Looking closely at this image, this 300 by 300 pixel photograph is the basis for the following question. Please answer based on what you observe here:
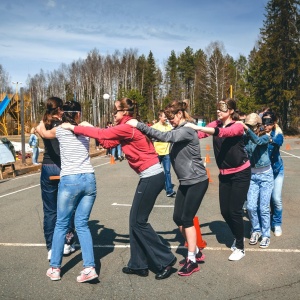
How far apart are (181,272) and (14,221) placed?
12.5ft

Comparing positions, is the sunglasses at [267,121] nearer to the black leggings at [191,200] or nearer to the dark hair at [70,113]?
the black leggings at [191,200]

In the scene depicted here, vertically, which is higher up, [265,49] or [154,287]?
[265,49]

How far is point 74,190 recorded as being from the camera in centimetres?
392

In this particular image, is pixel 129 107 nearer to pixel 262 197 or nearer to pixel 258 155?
pixel 258 155

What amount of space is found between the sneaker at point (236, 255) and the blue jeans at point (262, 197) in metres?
0.66

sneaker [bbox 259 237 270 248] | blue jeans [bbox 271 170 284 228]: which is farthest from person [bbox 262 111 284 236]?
sneaker [bbox 259 237 270 248]

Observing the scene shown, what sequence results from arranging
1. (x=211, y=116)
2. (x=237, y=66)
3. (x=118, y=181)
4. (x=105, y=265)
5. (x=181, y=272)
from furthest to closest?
(x=237, y=66) < (x=211, y=116) < (x=118, y=181) < (x=105, y=265) < (x=181, y=272)

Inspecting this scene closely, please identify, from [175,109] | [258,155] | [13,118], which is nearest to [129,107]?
[175,109]

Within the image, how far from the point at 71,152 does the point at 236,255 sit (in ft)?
7.85

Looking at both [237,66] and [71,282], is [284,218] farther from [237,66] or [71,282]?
[237,66]

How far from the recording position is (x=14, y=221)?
672 centimetres

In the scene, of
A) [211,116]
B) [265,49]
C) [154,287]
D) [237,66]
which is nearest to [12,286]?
[154,287]

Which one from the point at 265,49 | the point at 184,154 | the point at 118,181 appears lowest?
the point at 118,181

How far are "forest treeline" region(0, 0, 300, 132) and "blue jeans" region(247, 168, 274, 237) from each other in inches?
1036
